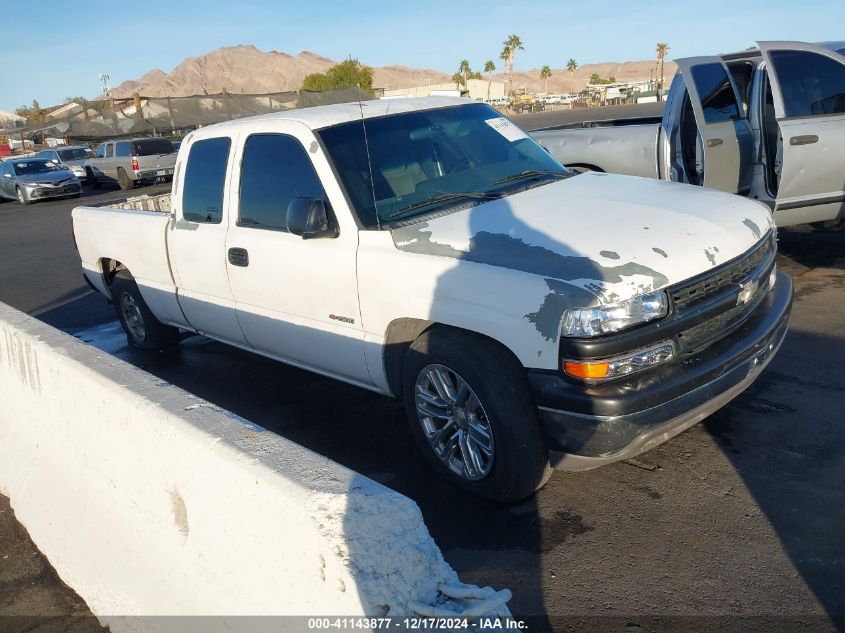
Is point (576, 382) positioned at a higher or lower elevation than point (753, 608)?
higher

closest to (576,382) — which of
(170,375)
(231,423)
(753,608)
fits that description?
(753,608)

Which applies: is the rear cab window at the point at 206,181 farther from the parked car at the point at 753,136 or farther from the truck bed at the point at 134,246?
→ the parked car at the point at 753,136

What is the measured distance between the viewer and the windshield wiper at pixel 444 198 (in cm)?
409

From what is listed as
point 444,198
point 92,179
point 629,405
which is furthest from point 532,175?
point 92,179

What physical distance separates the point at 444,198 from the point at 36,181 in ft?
76.5

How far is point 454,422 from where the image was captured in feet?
12.1

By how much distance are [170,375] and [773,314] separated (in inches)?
180

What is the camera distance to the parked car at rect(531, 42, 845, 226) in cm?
677

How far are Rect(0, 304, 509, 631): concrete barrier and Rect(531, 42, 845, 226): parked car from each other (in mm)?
5389

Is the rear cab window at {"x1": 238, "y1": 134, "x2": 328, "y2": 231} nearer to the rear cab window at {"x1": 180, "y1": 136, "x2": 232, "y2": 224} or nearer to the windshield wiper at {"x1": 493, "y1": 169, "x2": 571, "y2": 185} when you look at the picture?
the rear cab window at {"x1": 180, "y1": 136, "x2": 232, "y2": 224}

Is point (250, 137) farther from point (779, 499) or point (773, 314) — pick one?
point (779, 499)

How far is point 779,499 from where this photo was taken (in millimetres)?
3455

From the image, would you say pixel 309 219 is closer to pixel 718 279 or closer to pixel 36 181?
pixel 718 279

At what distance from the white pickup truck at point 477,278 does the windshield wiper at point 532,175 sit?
1 cm
